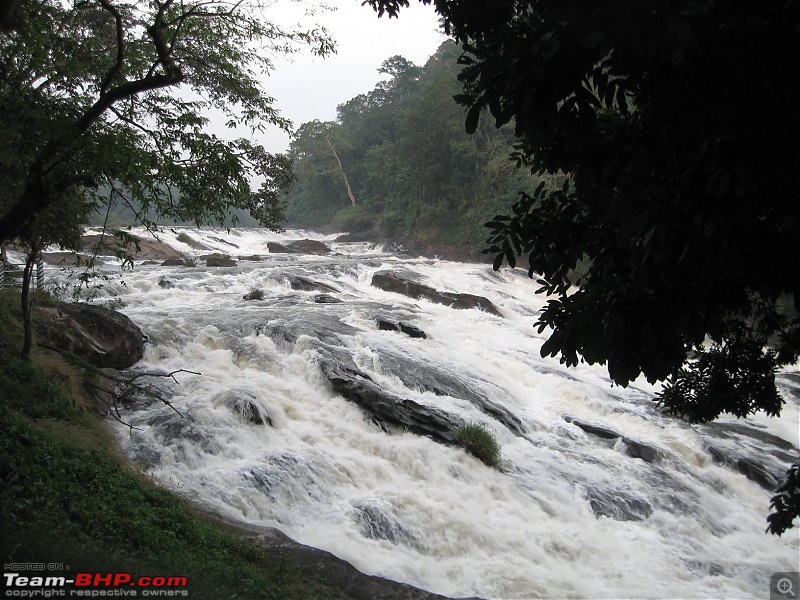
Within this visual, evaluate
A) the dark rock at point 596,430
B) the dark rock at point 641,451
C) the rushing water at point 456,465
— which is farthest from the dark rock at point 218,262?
the dark rock at point 641,451

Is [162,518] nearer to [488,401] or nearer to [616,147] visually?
[616,147]

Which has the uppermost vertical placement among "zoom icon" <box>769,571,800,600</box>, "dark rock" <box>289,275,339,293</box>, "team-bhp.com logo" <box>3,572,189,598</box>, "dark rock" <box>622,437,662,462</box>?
"dark rock" <box>289,275,339,293</box>

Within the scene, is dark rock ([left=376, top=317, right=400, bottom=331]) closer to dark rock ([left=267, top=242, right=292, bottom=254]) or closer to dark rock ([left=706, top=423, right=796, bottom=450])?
dark rock ([left=706, top=423, right=796, bottom=450])

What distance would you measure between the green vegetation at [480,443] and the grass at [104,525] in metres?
3.66

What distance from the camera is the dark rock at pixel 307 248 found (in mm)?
32094

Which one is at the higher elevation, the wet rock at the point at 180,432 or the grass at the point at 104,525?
the grass at the point at 104,525

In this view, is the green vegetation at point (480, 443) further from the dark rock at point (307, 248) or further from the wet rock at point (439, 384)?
the dark rock at point (307, 248)

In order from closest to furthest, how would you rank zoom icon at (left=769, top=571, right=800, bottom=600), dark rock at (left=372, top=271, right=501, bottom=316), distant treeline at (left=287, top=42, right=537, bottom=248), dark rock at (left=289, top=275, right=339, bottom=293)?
zoom icon at (left=769, top=571, right=800, bottom=600), dark rock at (left=289, top=275, right=339, bottom=293), dark rock at (left=372, top=271, right=501, bottom=316), distant treeline at (left=287, top=42, right=537, bottom=248)

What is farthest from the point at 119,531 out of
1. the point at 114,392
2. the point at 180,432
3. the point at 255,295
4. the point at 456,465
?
the point at 255,295

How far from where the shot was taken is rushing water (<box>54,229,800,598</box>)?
20.3ft

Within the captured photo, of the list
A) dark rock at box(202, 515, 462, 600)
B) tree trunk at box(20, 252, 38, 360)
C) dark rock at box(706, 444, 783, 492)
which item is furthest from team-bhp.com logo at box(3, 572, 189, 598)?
dark rock at box(706, 444, 783, 492)

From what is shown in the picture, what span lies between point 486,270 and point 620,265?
22915 mm

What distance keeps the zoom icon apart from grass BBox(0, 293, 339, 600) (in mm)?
5456

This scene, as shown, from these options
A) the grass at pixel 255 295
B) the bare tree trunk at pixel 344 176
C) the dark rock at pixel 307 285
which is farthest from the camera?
the bare tree trunk at pixel 344 176
